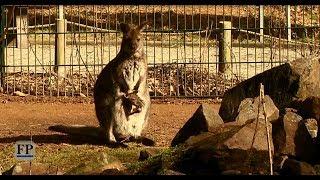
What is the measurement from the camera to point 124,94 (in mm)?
11891

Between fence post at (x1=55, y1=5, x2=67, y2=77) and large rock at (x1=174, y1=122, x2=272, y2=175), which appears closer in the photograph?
large rock at (x1=174, y1=122, x2=272, y2=175)

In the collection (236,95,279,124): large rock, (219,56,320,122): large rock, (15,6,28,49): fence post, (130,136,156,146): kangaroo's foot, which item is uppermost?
(15,6,28,49): fence post

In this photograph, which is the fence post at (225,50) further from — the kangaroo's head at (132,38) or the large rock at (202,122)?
the large rock at (202,122)

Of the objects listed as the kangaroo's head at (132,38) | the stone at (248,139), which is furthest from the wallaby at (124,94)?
the stone at (248,139)

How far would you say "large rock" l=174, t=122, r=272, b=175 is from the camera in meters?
6.86

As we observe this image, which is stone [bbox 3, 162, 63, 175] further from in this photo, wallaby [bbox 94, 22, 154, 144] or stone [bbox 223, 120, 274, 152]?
wallaby [bbox 94, 22, 154, 144]

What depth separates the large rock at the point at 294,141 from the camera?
7508 mm

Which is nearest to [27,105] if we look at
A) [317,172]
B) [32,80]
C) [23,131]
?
[32,80]

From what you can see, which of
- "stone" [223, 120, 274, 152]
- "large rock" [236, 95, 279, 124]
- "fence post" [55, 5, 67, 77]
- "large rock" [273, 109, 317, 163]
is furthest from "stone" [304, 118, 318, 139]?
"fence post" [55, 5, 67, 77]

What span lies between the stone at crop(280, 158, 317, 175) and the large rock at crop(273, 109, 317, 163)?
1.14 m

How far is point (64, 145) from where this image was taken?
443 inches

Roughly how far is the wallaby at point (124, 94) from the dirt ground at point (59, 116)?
0.35m

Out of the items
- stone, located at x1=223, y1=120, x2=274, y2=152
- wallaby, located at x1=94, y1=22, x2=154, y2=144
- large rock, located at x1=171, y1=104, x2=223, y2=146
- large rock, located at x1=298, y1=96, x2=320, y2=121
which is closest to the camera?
stone, located at x1=223, y1=120, x2=274, y2=152
